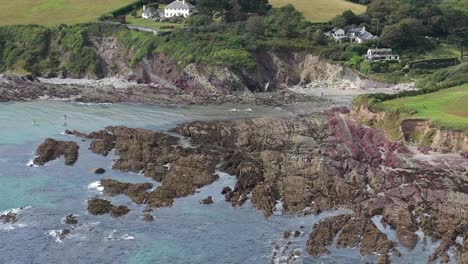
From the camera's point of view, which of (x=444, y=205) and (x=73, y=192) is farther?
(x=73, y=192)

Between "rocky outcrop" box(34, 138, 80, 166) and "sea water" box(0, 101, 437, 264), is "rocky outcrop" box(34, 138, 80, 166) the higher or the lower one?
the higher one

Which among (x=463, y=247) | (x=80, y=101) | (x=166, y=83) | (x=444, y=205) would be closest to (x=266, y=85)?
(x=166, y=83)

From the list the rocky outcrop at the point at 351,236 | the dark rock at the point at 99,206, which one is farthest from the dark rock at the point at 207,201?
the rocky outcrop at the point at 351,236

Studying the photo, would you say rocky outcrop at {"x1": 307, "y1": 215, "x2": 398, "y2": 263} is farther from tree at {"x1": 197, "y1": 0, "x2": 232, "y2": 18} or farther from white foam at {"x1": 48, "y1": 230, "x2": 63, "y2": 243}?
tree at {"x1": 197, "y1": 0, "x2": 232, "y2": 18}

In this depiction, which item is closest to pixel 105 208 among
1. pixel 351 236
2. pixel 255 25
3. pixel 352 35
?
pixel 351 236

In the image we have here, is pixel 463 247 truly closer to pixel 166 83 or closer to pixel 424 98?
pixel 424 98

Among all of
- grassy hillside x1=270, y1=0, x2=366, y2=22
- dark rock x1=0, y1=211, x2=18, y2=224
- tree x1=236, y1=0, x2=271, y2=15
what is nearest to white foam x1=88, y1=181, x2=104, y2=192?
dark rock x1=0, y1=211, x2=18, y2=224

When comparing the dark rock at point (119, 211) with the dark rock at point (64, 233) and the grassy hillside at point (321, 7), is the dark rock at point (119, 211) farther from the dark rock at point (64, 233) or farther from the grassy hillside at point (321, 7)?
the grassy hillside at point (321, 7)
